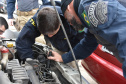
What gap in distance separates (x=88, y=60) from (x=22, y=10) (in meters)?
1.96

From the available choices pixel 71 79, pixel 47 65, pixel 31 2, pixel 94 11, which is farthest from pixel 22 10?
pixel 94 11

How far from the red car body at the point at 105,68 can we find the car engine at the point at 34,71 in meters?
0.42

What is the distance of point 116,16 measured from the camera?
71cm

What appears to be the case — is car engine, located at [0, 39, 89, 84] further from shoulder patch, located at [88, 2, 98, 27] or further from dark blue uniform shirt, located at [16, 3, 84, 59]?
shoulder patch, located at [88, 2, 98, 27]

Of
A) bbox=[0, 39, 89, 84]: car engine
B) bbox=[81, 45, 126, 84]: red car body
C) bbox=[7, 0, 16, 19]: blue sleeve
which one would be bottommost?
bbox=[81, 45, 126, 84]: red car body

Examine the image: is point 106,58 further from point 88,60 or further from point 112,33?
point 112,33

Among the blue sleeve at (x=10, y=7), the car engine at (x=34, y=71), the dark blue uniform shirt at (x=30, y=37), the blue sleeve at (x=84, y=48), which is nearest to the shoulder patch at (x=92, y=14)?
the car engine at (x=34, y=71)

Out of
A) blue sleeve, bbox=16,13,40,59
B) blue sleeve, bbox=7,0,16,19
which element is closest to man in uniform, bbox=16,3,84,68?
blue sleeve, bbox=16,13,40,59

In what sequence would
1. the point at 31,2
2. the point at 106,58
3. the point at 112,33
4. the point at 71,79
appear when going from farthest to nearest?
the point at 31,2
the point at 106,58
the point at 71,79
the point at 112,33

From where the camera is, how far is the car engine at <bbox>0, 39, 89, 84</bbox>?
104cm

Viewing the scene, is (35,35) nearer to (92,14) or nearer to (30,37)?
(30,37)

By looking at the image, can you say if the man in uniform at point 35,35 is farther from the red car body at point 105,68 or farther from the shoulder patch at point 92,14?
the shoulder patch at point 92,14

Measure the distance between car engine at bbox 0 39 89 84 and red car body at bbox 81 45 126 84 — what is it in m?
0.42

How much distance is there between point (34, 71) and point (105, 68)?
0.77 m
